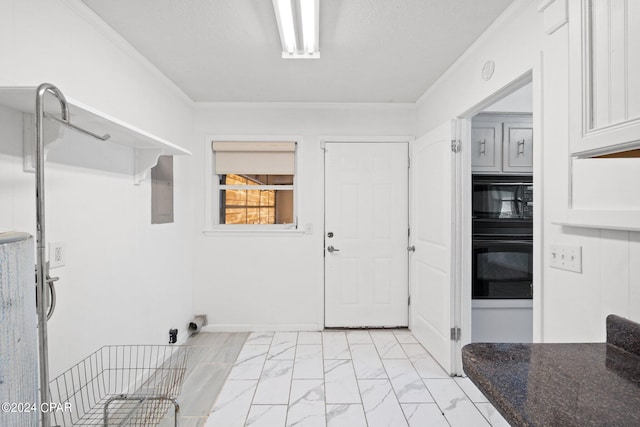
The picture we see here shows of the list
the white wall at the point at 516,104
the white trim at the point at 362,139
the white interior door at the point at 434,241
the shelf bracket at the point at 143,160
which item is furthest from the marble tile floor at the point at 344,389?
the white wall at the point at 516,104

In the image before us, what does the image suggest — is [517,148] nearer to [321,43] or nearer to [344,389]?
[321,43]

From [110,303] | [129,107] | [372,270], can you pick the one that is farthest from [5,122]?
[372,270]

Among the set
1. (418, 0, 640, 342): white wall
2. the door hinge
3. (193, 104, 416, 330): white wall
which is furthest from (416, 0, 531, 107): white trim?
the door hinge

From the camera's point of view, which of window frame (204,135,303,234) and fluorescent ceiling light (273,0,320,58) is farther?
window frame (204,135,303,234)

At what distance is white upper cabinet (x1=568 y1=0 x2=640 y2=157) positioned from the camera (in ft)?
3.04

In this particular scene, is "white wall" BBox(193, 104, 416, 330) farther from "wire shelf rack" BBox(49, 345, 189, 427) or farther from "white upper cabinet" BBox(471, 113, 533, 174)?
"wire shelf rack" BBox(49, 345, 189, 427)

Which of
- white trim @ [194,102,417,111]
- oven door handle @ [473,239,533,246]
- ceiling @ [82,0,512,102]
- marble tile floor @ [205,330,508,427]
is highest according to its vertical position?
ceiling @ [82,0,512,102]

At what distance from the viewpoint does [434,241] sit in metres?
2.88

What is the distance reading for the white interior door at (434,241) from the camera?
2.59 m

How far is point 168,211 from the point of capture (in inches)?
118

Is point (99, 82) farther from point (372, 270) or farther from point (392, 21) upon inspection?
point (372, 270)

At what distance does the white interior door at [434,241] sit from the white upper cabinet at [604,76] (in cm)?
150

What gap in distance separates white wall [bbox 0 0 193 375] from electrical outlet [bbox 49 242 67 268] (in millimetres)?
31

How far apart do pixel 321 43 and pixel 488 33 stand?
3.47 feet
